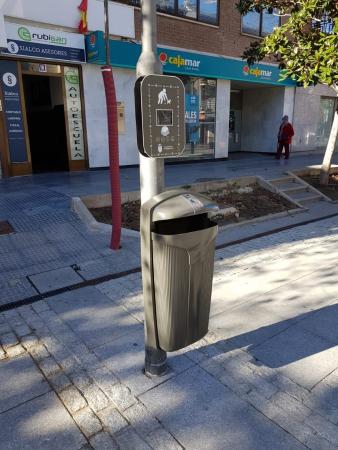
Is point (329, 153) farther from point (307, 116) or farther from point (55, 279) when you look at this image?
point (307, 116)

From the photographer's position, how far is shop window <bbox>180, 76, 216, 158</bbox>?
12.4 metres

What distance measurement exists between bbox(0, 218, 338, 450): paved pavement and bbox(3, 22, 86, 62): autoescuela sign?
6.99 metres

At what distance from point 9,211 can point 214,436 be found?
16.6ft

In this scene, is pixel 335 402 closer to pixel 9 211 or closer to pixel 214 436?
pixel 214 436

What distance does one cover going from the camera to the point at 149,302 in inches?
93.4

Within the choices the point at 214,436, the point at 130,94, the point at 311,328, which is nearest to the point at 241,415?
the point at 214,436

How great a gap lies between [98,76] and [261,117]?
9148mm

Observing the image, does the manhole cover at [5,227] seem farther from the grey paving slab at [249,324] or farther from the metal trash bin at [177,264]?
the metal trash bin at [177,264]

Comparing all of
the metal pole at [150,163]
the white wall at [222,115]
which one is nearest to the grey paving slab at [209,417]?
the metal pole at [150,163]

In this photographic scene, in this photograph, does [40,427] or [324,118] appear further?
[324,118]

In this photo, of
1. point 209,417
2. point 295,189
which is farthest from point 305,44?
point 209,417

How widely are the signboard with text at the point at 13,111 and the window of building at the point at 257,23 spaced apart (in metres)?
8.93

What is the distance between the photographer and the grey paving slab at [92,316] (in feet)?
10.4

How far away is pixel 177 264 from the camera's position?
2.22 meters
